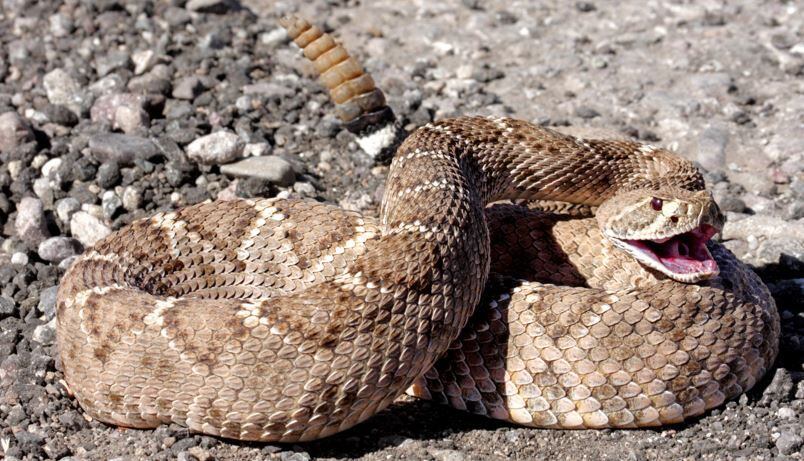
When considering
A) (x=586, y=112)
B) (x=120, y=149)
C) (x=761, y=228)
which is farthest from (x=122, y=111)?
(x=761, y=228)

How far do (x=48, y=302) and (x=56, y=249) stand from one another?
0.53 meters

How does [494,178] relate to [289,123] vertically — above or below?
above

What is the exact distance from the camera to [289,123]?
780 centimetres

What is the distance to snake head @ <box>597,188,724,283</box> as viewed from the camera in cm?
496

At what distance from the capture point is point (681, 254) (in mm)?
5215

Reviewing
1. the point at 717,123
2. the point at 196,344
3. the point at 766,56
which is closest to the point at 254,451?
the point at 196,344

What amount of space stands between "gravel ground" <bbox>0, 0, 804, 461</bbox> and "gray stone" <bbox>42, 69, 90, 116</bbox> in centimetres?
2

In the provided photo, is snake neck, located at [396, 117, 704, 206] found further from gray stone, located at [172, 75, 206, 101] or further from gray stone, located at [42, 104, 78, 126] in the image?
gray stone, located at [42, 104, 78, 126]

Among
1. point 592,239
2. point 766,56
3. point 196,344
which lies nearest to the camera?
point 196,344

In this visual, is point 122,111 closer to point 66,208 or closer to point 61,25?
point 66,208

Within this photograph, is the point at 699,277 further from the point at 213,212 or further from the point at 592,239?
the point at 213,212

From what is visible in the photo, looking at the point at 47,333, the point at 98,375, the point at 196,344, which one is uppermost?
the point at 196,344

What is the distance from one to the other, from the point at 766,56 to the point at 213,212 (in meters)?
5.50

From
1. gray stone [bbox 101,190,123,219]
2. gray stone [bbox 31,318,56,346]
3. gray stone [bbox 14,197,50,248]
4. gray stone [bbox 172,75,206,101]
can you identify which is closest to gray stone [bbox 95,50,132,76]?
gray stone [bbox 172,75,206,101]
